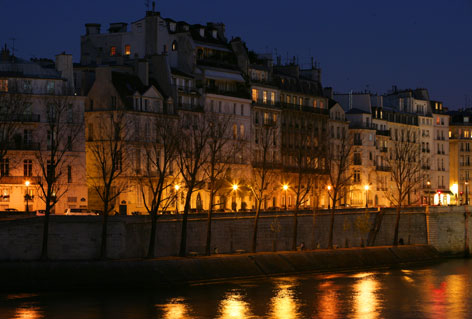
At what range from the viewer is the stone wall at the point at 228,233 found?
71.6 metres

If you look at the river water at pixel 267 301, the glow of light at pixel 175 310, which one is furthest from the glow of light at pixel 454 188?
the glow of light at pixel 175 310

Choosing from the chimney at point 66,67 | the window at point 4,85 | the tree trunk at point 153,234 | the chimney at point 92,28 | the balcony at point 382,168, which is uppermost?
the chimney at point 92,28

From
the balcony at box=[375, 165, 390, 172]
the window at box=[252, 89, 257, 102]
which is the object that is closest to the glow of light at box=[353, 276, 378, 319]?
the window at box=[252, 89, 257, 102]

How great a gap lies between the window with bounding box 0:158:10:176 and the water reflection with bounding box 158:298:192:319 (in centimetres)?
2477

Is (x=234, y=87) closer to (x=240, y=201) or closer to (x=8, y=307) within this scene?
(x=240, y=201)

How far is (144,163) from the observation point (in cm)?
9619

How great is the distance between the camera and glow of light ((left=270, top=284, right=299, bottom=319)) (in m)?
62.2

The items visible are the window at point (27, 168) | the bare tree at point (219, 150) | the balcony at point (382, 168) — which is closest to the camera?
the window at point (27, 168)

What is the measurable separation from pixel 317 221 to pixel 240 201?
13955mm

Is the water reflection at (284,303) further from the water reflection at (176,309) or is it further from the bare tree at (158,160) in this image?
the bare tree at (158,160)

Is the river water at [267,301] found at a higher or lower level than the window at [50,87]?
lower

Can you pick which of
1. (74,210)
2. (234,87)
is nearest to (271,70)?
(234,87)

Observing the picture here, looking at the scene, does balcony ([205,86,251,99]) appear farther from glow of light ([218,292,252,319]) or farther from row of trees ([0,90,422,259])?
glow of light ([218,292,252,319])

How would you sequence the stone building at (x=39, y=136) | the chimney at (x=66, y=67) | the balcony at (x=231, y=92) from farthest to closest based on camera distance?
the balcony at (x=231, y=92) < the chimney at (x=66, y=67) < the stone building at (x=39, y=136)
